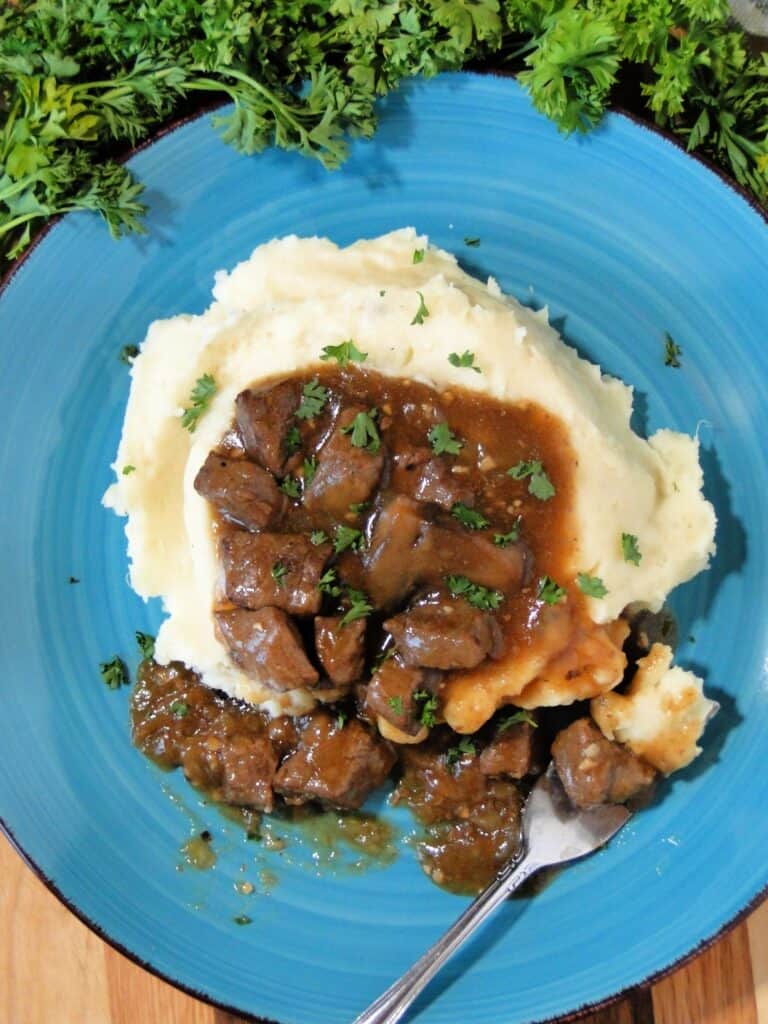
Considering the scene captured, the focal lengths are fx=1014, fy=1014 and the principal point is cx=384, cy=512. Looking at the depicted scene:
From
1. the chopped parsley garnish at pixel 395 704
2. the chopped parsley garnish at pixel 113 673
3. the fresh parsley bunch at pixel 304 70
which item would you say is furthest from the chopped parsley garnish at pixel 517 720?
the fresh parsley bunch at pixel 304 70

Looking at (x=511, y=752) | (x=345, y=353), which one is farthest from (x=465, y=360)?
(x=511, y=752)

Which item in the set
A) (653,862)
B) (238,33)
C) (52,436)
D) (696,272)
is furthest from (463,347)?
(653,862)

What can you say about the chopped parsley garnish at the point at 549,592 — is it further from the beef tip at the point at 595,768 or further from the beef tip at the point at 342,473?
the beef tip at the point at 342,473

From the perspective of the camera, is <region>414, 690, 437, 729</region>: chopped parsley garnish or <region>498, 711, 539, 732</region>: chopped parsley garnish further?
<region>498, 711, 539, 732</region>: chopped parsley garnish

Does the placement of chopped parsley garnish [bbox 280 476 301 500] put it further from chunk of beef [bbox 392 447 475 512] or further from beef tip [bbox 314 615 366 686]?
beef tip [bbox 314 615 366 686]

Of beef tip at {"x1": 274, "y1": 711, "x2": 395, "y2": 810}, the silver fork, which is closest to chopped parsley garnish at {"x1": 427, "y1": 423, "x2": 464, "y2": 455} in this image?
beef tip at {"x1": 274, "y1": 711, "x2": 395, "y2": 810}
